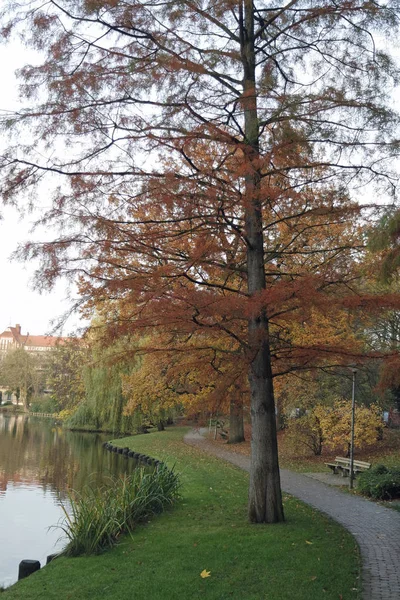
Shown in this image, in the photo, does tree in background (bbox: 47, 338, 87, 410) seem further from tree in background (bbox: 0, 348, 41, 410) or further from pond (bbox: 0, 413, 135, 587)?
tree in background (bbox: 0, 348, 41, 410)

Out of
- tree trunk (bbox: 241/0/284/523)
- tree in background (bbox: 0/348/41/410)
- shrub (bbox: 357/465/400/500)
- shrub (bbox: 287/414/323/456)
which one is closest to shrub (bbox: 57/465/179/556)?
tree trunk (bbox: 241/0/284/523)

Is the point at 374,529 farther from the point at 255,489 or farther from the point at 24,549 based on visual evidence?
the point at 24,549

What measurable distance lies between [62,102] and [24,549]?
7778 millimetres

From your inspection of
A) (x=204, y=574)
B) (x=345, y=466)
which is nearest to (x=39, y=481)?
(x=345, y=466)

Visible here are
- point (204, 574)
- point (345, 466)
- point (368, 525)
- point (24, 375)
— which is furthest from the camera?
point (24, 375)

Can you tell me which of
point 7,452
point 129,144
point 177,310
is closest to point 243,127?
point 129,144

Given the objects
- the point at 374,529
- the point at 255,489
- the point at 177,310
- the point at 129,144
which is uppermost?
the point at 129,144

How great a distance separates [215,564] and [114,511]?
9.05 ft

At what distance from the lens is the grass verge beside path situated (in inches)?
247

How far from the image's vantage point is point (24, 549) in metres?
10.3

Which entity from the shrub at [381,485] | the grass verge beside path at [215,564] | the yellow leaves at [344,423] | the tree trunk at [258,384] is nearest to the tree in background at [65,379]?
the yellow leaves at [344,423]

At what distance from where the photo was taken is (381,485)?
42.1 ft

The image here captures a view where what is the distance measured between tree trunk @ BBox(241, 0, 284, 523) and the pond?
3797 mm

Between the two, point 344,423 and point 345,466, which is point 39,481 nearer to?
point 345,466
